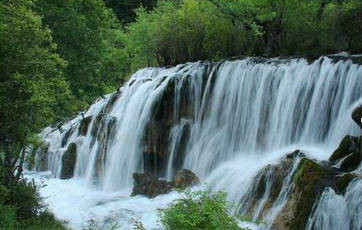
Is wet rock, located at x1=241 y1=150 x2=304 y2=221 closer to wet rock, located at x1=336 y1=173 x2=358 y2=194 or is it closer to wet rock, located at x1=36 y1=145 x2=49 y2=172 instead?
wet rock, located at x1=336 y1=173 x2=358 y2=194

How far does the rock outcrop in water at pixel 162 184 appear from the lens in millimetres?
16375

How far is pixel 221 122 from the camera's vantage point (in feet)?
59.7

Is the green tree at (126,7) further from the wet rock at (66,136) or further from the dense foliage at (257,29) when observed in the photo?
the wet rock at (66,136)

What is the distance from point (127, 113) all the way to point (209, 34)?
196 inches

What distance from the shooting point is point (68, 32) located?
18.7 m

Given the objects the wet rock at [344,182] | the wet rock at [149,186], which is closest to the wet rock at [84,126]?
the wet rock at [149,186]

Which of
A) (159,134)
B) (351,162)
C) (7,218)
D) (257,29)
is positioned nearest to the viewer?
(7,218)

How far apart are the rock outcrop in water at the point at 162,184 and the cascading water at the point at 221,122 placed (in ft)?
2.34

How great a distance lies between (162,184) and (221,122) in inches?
120

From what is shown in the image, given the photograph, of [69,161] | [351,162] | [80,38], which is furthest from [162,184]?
[69,161]

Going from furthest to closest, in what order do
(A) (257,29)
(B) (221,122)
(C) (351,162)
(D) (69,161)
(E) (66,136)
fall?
(E) (66,136) < (D) (69,161) < (A) (257,29) < (B) (221,122) < (C) (351,162)

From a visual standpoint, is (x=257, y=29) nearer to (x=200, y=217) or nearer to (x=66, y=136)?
(x=66, y=136)

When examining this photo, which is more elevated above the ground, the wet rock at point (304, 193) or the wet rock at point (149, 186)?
the wet rock at point (304, 193)

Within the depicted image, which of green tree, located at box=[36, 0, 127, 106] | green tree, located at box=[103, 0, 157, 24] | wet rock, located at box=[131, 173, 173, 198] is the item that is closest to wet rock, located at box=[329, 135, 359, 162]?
wet rock, located at box=[131, 173, 173, 198]
